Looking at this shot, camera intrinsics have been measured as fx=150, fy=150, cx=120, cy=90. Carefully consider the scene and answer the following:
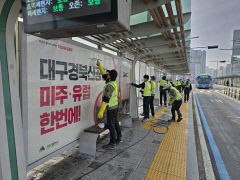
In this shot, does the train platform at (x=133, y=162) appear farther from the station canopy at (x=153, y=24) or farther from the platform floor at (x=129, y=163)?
the station canopy at (x=153, y=24)

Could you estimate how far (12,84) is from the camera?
1832mm

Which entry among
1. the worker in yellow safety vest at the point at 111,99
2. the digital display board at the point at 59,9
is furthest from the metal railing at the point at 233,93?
the digital display board at the point at 59,9

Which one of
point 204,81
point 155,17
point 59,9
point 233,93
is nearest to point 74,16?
point 59,9

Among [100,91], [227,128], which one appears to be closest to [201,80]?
[227,128]

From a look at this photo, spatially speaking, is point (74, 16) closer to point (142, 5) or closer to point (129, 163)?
point (142, 5)

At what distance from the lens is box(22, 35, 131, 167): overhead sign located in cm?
232

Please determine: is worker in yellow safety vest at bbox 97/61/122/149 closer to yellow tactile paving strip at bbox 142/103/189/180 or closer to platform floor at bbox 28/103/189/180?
platform floor at bbox 28/103/189/180

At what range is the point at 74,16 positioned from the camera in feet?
4.81

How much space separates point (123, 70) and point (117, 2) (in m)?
4.54

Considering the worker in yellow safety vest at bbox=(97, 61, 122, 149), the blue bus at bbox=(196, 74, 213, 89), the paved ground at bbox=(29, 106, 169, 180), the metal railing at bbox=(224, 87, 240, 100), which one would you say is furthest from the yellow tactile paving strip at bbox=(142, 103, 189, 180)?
the blue bus at bbox=(196, 74, 213, 89)

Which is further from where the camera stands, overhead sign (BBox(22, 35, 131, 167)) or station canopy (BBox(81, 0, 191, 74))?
station canopy (BBox(81, 0, 191, 74))

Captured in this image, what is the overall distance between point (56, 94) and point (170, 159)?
2.75m

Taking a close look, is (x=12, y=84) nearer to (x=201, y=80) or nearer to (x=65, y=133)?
(x=65, y=133)

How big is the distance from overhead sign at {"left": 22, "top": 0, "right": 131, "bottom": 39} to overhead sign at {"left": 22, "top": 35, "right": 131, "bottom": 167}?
0.76 meters
